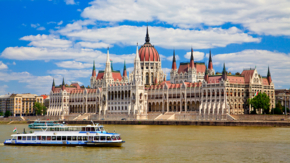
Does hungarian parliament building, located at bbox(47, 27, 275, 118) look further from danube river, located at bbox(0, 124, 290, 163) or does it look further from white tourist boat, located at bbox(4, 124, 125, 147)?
white tourist boat, located at bbox(4, 124, 125, 147)

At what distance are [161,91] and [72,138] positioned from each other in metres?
86.1

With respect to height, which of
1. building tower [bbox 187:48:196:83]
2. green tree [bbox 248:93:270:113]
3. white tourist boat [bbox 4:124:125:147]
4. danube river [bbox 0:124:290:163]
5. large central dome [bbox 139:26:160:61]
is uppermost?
large central dome [bbox 139:26:160:61]

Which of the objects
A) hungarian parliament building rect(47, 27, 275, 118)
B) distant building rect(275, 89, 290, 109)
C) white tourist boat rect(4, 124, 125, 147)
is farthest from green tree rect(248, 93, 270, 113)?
white tourist boat rect(4, 124, 125, 147)

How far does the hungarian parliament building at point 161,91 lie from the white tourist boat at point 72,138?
65.3 meters

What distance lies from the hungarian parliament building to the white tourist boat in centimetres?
6535

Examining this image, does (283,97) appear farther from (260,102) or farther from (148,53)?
(148,53)

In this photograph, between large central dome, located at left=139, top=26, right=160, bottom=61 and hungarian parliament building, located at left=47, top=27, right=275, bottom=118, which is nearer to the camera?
hungarian parliament building, located at left=47, top=27, right=275, bottom=118

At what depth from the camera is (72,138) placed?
209 ft

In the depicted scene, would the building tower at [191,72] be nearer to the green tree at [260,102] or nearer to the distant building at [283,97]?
the green tree at [260,102]

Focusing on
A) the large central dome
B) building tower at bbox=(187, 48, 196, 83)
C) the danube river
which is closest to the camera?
the danube river

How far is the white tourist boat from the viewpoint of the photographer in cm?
6225

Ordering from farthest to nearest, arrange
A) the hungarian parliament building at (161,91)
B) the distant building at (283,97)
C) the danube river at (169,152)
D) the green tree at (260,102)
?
1. the distant building at (283,97)
2. the hungarian parliament building at (161,91)
3. the green tree at (260,102)
4. the danube river at (169,152)

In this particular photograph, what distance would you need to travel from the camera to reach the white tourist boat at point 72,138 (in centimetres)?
6225

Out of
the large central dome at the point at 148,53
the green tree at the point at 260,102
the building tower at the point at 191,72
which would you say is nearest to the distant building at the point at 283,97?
the building tower at the point at 191,72
